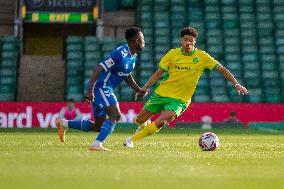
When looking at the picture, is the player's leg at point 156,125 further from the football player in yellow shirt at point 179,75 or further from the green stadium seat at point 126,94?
the green stadium seat at point 126,94

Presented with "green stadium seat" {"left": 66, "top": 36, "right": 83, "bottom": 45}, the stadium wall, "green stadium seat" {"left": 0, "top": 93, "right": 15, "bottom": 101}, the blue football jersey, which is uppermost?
"green stadium seat" {"left": 66, "top": 36, "right": 83, "bottom": 45}

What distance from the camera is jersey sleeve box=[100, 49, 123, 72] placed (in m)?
10.0

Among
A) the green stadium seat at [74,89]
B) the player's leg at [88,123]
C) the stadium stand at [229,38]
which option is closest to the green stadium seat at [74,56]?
the green stadium seat at [74,89]

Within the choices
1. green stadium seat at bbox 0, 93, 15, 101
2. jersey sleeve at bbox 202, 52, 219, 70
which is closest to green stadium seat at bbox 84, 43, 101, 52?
green stadium seat at bbox 0, 93, 15, 101

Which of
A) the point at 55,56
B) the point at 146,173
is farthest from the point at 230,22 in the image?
the point at 146,173

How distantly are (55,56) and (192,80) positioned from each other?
49.0 ft

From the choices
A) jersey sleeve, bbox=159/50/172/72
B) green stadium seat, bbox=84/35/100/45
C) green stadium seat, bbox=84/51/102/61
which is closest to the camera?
jersey sleeve, bbox=159/50/172/72

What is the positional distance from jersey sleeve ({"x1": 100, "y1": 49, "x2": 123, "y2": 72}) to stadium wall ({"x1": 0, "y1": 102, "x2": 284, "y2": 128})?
1138 centimetres

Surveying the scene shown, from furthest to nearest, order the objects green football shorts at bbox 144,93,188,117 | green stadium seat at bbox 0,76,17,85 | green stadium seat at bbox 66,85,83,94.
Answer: green stadium seat at bbox 0,76,17,85
green stadium seat at bbox 66,85,83,94
green football shorts at bbox 144,93,188,117

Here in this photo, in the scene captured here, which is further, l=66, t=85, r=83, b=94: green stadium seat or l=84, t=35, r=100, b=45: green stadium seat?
l=84, t=35, r=100, b=45: green stadium seat

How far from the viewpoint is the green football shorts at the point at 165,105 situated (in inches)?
425

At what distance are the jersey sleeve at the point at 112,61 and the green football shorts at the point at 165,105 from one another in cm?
115

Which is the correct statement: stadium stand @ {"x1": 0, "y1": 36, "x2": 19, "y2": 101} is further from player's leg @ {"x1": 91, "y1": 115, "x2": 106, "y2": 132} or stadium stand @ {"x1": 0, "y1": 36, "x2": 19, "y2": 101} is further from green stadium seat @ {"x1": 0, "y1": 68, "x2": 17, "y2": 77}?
player's leg @ {"x1": 91, "y1": 115, "x2": 106, "y2": 132}

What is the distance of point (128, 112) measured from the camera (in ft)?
70.8
